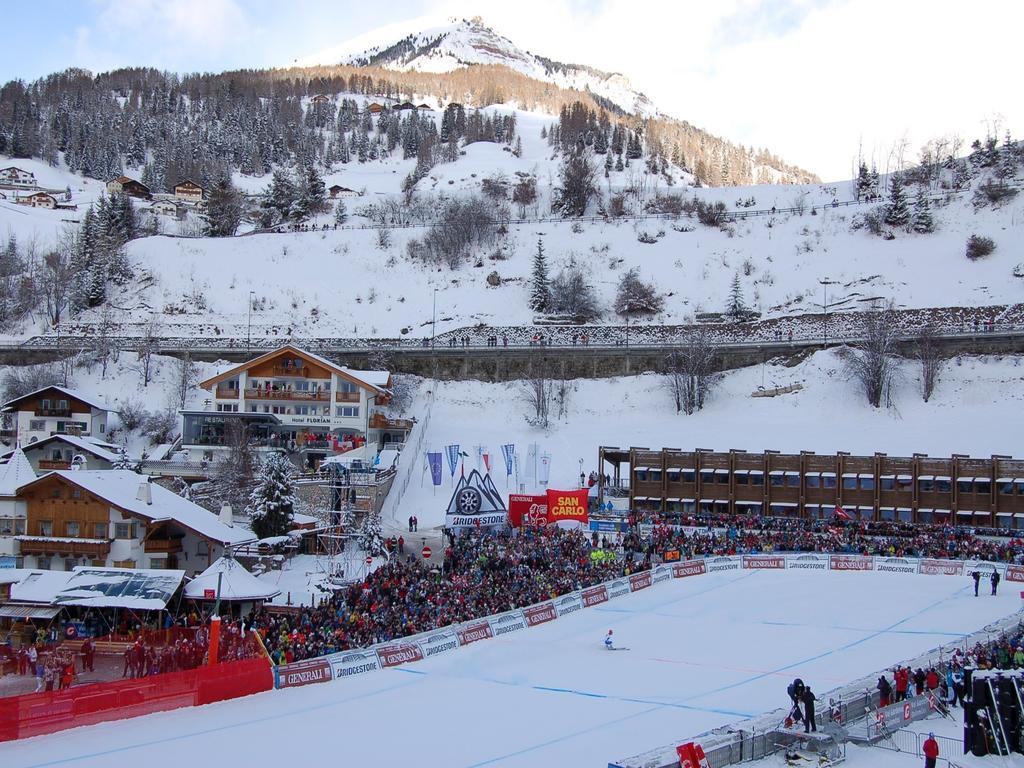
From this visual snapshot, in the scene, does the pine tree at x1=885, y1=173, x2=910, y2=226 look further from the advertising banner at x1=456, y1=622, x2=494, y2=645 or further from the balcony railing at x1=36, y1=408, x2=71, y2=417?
the balcony railing at x1=36, y1=408, x2=71, y2=417

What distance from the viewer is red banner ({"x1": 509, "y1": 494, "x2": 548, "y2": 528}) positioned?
125 feet

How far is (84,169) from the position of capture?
120562 millimetres

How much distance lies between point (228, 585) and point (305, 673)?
5877 millimetres

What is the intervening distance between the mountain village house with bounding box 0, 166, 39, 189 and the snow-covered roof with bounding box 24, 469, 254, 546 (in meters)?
88.3

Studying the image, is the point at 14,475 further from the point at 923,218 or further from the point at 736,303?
the point at 923,218

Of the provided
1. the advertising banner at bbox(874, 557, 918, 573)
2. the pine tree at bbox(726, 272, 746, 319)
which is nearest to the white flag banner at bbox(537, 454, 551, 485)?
the advertising banner at bbox(874, 557, 918, 573)

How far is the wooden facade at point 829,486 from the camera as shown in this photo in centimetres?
3931

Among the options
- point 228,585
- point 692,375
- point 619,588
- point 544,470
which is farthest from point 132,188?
point 619,588

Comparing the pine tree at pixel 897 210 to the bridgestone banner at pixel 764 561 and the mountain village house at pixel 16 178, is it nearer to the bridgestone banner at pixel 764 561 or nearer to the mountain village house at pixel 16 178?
the bridgestone banner at pixel 764 561

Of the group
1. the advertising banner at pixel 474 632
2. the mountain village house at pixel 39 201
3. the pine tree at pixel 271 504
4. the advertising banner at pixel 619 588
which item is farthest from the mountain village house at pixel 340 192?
the advertising banner at pixel 474 632

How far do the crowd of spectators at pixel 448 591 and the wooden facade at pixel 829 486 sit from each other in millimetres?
9457

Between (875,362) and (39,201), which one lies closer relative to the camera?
(875,362)

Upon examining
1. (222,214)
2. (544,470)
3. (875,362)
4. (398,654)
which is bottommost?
(398,654)

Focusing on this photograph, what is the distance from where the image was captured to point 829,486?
41.8 meters
